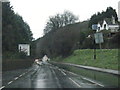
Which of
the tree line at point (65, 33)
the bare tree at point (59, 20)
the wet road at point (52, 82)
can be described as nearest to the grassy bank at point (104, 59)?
the wet road at point (52, 82)

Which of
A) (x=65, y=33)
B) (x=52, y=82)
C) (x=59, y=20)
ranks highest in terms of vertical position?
A: (x=59, y=20)

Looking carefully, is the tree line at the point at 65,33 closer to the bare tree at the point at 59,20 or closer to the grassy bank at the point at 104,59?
the bare tree at the point at 59,20

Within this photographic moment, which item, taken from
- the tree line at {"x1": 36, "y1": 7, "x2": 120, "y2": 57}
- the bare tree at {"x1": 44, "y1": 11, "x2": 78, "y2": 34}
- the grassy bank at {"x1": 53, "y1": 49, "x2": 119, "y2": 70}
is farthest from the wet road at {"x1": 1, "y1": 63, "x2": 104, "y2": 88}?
the bare tree at {"x1": 44, "y1": 11, "x2": 78, "y2": 34}

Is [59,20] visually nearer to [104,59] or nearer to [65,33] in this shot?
[65,33]

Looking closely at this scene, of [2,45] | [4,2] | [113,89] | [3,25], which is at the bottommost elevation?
[113,89]

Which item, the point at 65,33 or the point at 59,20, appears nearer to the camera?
the point at 65,33

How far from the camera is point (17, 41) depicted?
7925 centimetres

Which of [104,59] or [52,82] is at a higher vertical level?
[104,59]

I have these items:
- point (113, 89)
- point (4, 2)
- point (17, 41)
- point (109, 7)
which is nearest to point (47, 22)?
point (109, 7)

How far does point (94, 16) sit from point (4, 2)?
63888mm

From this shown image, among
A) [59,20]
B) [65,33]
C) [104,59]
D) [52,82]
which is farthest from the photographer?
[59,20]

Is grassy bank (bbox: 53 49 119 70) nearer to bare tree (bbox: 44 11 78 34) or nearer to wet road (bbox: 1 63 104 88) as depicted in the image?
wet road (bbox: 1 63 104 88)

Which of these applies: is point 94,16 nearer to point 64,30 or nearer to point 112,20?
point 112,20

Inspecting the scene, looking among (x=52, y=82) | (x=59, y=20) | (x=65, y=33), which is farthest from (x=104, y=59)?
(x=59, y=20)
